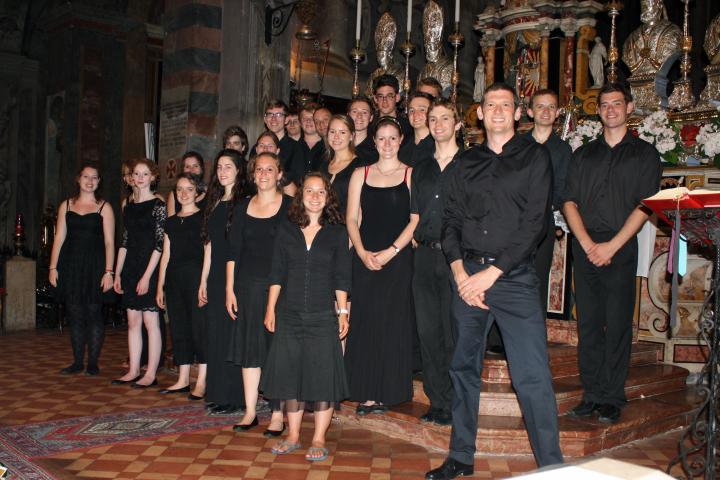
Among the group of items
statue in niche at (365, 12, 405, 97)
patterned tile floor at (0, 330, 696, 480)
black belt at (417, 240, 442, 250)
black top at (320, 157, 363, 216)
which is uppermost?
statue in niche at (365, 12, 405, 97)

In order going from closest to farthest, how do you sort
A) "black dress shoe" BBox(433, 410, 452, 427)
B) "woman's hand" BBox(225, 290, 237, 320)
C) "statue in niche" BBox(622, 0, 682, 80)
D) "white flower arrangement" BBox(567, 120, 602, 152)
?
1. "black dress shoe" BBox(433, 410, 452, 427)
2. "woman's hand" BBox(225, 290, 237, 320)
3. "white flower arrangement" BBox(567, 120, 602, 152)
4. "statue in niche" BBox(622, 0, 682, 80)

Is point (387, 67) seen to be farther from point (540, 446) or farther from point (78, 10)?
point (78, 10)

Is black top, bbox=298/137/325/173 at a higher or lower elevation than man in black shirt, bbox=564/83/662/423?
higher

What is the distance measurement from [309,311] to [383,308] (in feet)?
2.07

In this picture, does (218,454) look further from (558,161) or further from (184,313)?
(558,161)

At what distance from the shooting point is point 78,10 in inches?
448

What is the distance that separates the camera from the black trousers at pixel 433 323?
168 inches

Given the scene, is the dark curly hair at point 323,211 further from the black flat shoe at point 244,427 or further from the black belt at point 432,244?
the black flat shoe at point 244,427

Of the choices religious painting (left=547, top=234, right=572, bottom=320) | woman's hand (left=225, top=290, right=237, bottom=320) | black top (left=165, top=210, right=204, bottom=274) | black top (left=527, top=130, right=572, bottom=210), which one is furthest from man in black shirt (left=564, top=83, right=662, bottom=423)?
black top (left=165, top=210, right=204, bottom=274)

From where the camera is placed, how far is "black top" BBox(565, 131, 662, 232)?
4273 mm

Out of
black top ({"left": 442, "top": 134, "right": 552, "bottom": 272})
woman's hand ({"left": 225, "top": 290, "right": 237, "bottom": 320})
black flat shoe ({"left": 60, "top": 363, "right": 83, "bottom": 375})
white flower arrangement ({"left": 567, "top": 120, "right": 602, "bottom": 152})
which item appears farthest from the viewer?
black flat shoe ({"left": 60, "top": 363, "right": 83, "bottom": 375})

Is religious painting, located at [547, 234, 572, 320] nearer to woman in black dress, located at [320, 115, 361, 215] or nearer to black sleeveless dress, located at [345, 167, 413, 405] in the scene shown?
black sleeveless dress, located at [345, 167, 413, 405]

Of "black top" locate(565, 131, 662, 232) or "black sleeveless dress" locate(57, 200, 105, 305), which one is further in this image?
"black sleeveless dress" locate(57, 200, 105, 305)

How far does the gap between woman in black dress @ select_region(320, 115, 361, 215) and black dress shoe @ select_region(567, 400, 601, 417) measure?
1.88 metres
